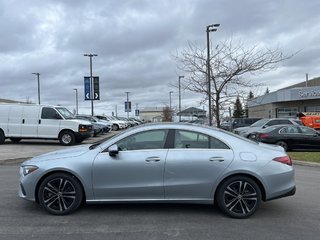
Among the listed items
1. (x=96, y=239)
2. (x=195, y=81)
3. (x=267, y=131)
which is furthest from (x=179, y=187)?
(x=195, y=81)

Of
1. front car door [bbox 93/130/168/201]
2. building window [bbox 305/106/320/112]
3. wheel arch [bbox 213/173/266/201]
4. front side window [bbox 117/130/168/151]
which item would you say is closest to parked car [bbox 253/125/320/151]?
wheel arch [bbox 213/173/266/201]

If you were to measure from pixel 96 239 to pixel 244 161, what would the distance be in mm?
2531

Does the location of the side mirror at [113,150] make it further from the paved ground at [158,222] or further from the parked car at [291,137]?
the parked car at [291,137]

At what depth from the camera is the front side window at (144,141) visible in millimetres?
6410

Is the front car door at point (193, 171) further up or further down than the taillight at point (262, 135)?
further down

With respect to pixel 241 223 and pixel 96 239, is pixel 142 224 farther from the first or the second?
pixel 241 223

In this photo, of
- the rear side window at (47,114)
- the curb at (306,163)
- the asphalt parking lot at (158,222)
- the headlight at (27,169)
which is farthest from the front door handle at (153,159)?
the rear side window at (47,114)

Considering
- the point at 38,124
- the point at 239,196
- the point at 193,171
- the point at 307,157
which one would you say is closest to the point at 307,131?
the point at 307,157

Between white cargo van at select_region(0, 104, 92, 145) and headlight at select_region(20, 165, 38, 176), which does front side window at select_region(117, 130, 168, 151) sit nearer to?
headlight at select_region(20, 165, 38, 176)

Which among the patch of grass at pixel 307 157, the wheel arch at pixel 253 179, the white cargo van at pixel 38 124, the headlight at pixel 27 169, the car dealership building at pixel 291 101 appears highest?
the car dealership building at pixel 291 101

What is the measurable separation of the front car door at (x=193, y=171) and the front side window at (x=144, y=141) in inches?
9.9

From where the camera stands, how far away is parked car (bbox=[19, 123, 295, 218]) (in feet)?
20.5

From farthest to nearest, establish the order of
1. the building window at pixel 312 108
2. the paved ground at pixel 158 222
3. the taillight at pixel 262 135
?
the building window at pixel 312 108
the taillight at pixel 262 135
the paved ground at pixel 158 222

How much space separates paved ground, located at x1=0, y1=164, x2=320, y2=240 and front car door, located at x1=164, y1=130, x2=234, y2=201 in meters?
0.37
